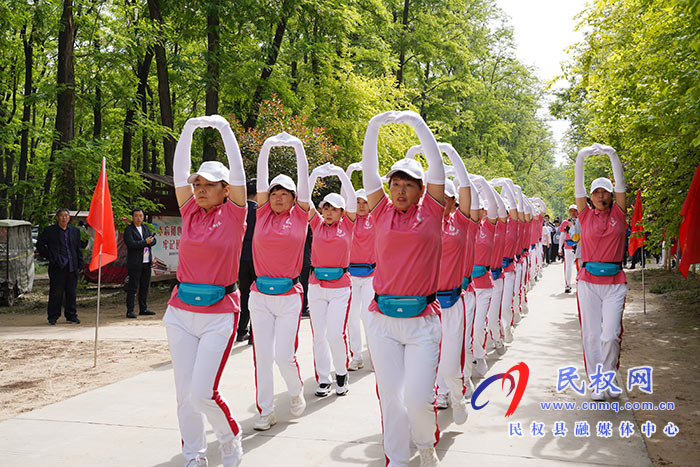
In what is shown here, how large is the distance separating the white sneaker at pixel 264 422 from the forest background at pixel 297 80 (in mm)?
4808

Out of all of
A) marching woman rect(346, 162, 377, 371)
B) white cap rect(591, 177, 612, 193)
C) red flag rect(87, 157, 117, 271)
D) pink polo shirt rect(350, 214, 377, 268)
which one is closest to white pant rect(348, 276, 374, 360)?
marching woman rect(346, 162, 377, 371)

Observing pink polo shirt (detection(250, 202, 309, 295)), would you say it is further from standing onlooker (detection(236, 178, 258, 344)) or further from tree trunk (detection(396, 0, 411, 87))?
tree trunk (detection(396, 0, 411, 87))

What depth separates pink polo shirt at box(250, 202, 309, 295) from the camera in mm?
6039

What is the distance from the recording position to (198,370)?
4.56 metres

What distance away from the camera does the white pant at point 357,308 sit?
28.1 ft

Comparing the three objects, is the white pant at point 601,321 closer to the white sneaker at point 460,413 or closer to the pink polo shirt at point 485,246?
the pink polo shirt at point 485,246

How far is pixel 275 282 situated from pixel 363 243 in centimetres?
276

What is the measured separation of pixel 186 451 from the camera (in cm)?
465

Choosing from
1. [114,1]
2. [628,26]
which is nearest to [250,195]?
[628,26]

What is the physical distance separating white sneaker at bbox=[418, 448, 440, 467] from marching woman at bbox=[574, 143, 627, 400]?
2972 mm

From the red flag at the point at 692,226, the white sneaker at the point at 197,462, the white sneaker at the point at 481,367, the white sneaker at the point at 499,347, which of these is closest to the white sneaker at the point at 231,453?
the white sneaker at the point at 197,462

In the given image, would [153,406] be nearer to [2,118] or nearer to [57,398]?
[57,398]

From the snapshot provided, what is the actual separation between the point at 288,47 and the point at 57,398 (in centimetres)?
1712

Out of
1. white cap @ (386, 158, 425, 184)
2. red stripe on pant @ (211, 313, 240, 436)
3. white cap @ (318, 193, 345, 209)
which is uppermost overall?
white cap @ (386, 158, 425, 184)
